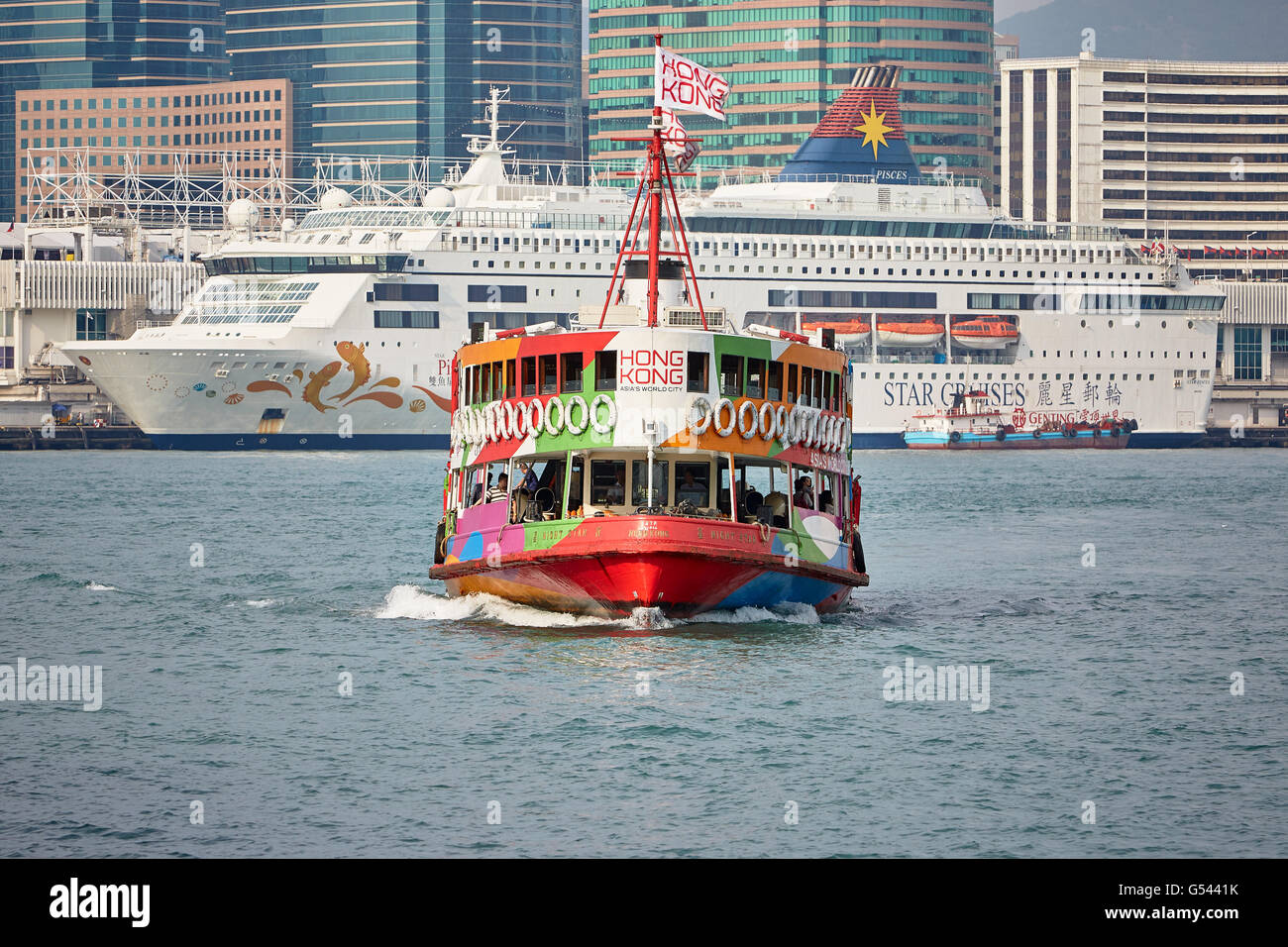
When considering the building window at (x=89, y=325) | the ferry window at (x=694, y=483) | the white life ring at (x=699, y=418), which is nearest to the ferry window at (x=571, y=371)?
the white life ring at (x=699, y=418)

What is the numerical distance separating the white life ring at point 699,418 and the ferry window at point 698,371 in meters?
0.41

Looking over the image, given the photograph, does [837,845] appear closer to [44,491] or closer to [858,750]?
[858,750]

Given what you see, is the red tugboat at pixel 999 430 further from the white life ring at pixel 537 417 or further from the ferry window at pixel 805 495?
the white life ring at pixel 537 417

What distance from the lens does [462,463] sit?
132 ft

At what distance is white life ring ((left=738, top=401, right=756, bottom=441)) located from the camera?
35625 mm

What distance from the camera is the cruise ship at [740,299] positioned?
111250 millimetres

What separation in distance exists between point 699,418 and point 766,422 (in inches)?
62.1

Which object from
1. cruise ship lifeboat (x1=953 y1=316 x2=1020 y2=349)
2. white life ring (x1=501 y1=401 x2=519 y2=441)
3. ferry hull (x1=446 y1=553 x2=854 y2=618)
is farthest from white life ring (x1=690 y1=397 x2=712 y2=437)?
cruise ship lifeboat (x1=953 y1=316 x2=1020 y2=349)

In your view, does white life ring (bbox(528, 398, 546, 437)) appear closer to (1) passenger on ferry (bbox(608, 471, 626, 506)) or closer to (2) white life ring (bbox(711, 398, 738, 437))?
(1) passenger on ferry (bbox(608, 471, 626, 506))

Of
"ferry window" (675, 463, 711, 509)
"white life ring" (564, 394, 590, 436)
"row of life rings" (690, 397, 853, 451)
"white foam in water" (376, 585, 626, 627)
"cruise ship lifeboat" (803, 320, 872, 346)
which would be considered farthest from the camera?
"cruise ship lifeboat" (803, 320, 872, 346)

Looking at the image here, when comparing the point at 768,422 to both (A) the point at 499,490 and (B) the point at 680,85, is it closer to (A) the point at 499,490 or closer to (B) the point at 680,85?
(A) the point at 499,490

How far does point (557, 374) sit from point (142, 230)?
397 feet

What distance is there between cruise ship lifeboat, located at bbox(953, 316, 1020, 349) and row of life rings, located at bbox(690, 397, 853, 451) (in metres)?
93.3

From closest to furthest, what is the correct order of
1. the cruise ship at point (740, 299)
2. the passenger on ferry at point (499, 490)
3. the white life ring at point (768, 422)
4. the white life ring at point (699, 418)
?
the white life ring at point (699, 418), the white life ring at point (768, 422), the passenger on ferry at point (499, 490), the cruise ship at point (740, 299)
